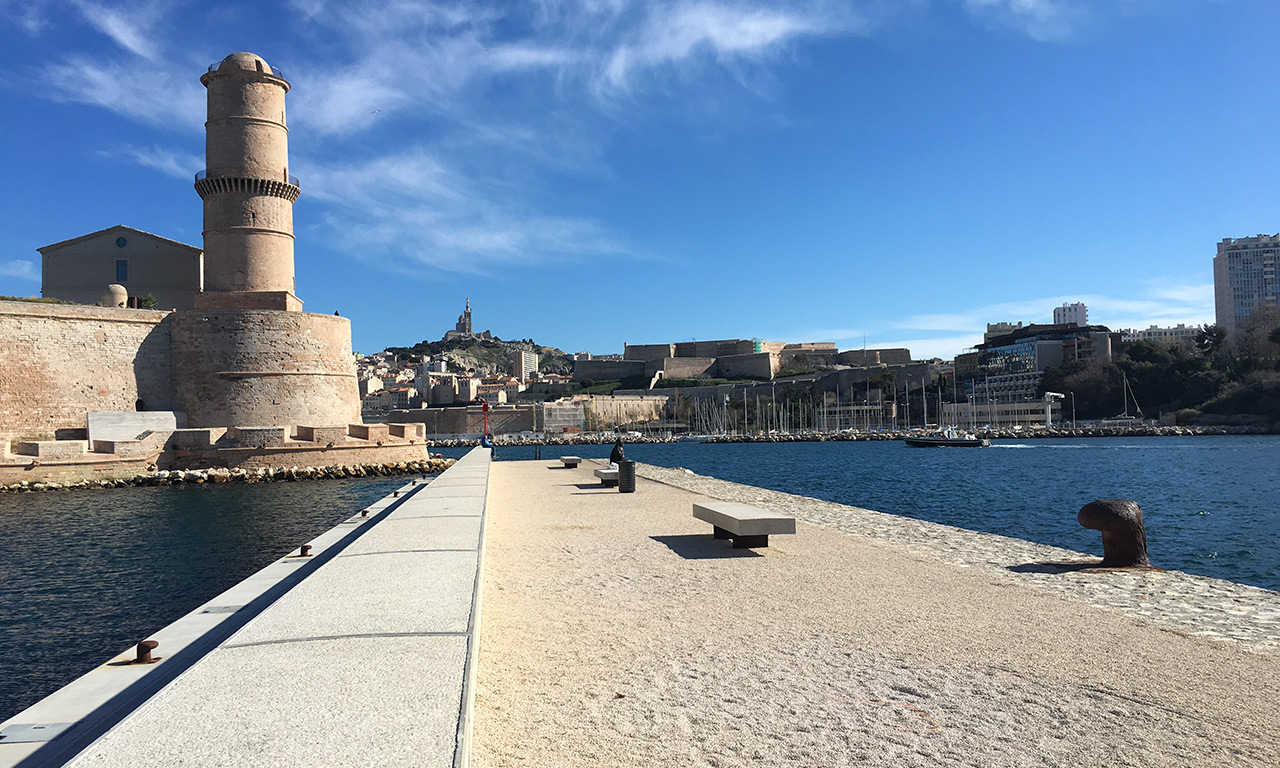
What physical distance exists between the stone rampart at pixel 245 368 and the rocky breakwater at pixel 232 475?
7.87 feet

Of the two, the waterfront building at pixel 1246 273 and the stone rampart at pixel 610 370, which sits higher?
the waterfront building at pixel 1246 273

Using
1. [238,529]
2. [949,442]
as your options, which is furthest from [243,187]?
[949,442]

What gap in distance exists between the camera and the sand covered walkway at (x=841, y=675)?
113 inches

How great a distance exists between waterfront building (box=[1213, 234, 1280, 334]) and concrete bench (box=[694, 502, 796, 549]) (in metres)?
143

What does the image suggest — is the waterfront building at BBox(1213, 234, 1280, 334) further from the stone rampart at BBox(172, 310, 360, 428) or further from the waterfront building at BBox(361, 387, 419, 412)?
the stone rampart at BBox(172, 310, 360, 428)

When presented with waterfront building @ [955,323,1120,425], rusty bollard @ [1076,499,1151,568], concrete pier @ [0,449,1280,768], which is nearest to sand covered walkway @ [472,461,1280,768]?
concrete pier @ [0,449,1280,768]

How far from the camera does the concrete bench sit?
682 cm

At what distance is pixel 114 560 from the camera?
9.77 metres

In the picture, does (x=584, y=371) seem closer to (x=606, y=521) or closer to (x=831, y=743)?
(x=606, y=521)

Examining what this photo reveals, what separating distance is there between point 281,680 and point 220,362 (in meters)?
25.7

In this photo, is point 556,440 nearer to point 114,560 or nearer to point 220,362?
point 220,362

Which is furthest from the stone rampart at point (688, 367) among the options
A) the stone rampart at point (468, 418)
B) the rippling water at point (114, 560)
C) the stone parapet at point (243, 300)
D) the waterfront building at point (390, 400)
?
the rippling water at point (114, 560)

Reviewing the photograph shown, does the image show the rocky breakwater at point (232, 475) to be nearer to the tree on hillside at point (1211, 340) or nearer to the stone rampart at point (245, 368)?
the stone rampart at point (245, 368)

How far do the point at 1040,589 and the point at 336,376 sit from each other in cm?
2580
